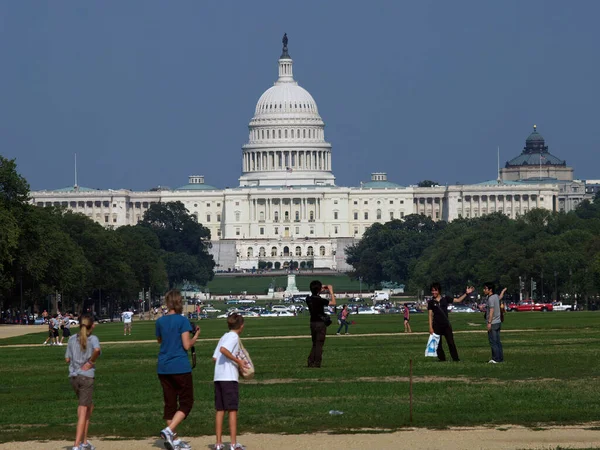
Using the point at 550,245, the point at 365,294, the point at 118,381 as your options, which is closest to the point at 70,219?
the point at 550,245

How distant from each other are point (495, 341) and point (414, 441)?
36.7 ft

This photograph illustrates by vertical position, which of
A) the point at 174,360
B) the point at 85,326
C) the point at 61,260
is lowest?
the point at 174,360

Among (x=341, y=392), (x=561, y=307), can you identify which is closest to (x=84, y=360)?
(x=341, y=392)

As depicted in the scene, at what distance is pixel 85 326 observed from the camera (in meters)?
22.0

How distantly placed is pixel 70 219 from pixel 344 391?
97.2 meters

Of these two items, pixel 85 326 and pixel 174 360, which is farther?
pixel 85 326

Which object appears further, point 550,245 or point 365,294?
point 365,294

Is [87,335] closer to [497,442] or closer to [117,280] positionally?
[497,442]

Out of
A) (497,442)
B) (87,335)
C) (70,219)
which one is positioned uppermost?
(70,219)

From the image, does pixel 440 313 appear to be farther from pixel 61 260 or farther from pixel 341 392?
pixel 61 260

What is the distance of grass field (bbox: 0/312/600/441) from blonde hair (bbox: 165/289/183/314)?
2.18 meters

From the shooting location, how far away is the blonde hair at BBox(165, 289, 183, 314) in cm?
2147

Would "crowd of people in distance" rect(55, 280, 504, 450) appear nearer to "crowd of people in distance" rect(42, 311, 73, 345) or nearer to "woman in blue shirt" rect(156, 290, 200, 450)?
"woman in blue shirt" rect(156, 290, 200, 450)

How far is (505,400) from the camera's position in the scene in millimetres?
26078
